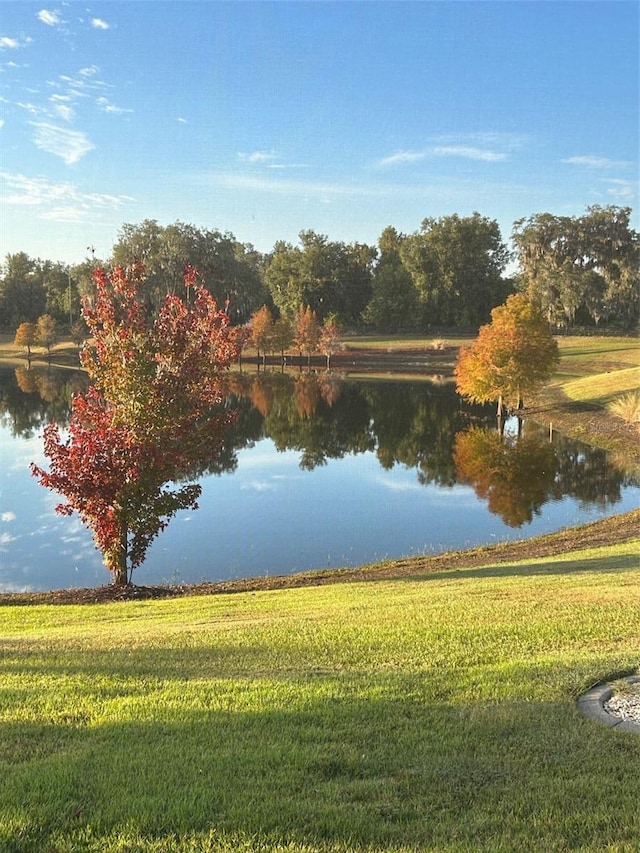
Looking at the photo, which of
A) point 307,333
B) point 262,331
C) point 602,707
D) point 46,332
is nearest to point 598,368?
point 307,333

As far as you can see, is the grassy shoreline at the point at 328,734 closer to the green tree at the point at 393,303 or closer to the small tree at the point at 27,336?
the small tree at the point at 27,336

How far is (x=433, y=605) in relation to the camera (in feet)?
35.9

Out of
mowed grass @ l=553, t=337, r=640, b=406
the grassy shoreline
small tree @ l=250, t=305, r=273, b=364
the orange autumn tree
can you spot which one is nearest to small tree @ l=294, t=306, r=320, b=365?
A: small tree @ l=250, t=305, r=273, b=364

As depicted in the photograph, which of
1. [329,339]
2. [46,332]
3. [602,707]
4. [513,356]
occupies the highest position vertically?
[46,332]

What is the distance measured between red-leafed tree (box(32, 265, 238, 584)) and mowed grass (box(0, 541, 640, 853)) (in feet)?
20.8

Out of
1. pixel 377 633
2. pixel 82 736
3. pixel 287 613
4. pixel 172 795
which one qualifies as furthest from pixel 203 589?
pixel 172 795

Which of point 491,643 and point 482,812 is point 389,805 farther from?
point 491,643

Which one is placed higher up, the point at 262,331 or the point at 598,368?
the point at 262,331

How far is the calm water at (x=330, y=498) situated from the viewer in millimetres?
20031

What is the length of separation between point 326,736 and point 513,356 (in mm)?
40782

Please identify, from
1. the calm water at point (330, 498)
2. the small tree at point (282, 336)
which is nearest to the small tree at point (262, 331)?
the small tree at point (282, 336)

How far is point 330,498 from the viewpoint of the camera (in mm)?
26812

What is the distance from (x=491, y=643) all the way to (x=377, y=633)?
1477mm

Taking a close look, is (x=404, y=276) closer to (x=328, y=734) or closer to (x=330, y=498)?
(x=330, y=498)
